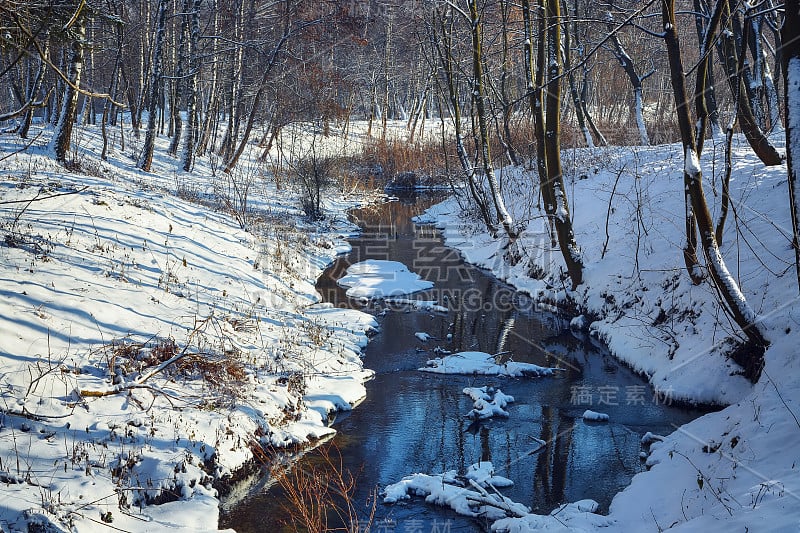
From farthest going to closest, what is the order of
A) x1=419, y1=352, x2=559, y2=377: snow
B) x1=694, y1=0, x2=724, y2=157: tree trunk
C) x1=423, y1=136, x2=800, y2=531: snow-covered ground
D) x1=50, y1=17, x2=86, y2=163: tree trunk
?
1. x1=50, y1=17, x2=86, y2=163: tree trunk
2. x1=419, y1=352, x2=559, y2=377: snow
3. x1=694, y1=0, x2=724, y2=157: tree trunk
4. x1=423, y1=136, x2=800, y2=531: snow-covered ground

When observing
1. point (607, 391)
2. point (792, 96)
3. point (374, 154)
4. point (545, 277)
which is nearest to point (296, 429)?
point (607, 391)

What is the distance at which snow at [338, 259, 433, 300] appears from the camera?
13062mm

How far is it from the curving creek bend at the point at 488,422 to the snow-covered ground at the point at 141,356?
0.52m

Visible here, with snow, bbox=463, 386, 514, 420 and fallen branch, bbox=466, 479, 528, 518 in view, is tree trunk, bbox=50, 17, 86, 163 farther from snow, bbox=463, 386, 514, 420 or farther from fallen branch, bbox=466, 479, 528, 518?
fallen branch, bbox=466, 479, 528, 518

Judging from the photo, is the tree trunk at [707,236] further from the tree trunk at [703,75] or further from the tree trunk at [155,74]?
the tree trunk at [155,74]

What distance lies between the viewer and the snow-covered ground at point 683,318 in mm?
4844

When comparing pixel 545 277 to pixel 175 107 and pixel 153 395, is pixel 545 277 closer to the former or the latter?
pixel 153 395

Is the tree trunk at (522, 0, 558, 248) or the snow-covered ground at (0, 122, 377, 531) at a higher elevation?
the tree trunk at (522, 0, 558, 248)

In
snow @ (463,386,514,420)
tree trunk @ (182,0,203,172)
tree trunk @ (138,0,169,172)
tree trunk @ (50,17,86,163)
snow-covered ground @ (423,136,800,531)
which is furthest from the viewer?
tree trunk @ (182,0,203,172)

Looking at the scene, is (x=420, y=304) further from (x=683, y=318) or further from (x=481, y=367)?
(x=683, y=318)

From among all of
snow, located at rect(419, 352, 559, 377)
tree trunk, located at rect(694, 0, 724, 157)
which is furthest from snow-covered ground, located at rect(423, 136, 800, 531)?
snow, located at rect(419, 352, 559, 377)

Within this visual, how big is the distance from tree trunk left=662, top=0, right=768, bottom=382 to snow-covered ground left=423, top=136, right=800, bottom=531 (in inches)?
9.8

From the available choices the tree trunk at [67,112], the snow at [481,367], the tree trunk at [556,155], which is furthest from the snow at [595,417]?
the tree trunk at [67,112]

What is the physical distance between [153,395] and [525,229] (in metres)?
11.1
